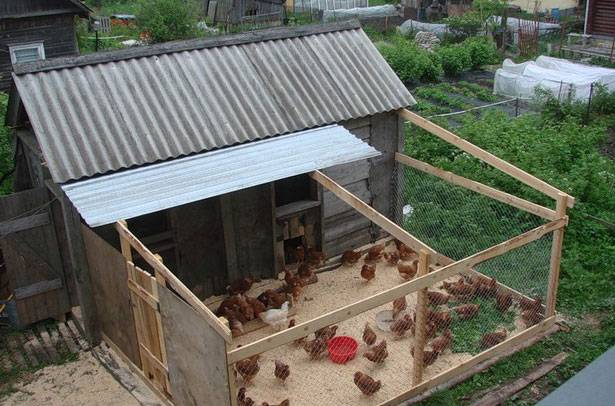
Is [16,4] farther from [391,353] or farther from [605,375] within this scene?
[605,375]

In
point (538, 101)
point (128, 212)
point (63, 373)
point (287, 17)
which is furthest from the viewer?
point (287, 17)

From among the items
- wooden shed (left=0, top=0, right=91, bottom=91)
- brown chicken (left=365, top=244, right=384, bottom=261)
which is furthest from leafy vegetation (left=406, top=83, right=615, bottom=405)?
wooden shed (left=0, top=0, right=91, bottom=91)

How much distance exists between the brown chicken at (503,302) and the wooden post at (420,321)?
191 cm

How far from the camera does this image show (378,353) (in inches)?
308

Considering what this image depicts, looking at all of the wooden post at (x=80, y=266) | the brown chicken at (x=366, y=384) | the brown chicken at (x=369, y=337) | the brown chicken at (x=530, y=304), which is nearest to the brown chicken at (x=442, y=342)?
the brown chicken at (x=369, y=337)

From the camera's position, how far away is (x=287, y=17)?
110ft

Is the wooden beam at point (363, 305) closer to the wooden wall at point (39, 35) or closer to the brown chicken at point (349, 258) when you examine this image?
the brown chicken at point (349, 258)

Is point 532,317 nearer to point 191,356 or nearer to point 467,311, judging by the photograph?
point 467,311

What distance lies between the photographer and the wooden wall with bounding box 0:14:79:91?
19250 mm

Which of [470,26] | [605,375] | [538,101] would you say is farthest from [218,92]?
[470,26]

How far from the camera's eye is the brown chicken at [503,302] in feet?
29.1

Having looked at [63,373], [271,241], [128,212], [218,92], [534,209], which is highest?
[218,92]

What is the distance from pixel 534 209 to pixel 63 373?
6.12 metres

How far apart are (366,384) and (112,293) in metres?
3.15
